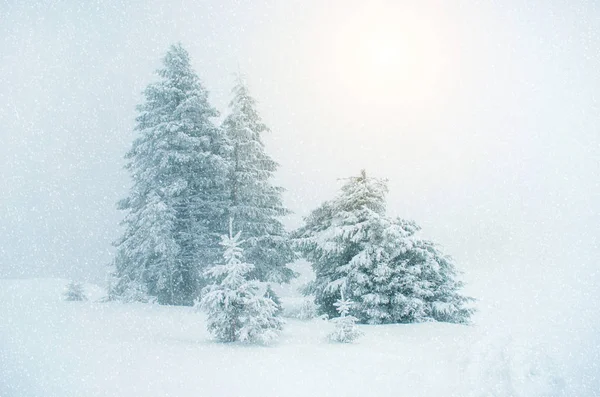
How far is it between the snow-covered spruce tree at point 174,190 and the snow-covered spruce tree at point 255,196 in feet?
2.89

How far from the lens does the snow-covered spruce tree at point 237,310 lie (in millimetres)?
11359

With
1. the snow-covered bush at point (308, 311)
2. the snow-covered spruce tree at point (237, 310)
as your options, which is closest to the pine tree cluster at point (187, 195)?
the snow-covered bush at point (308, 311)

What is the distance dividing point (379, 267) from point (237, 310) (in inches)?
239

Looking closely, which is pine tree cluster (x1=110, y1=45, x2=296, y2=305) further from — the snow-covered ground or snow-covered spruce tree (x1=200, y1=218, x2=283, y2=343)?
snow-covered spruce tree (x1=200, y1=218, x2=283, y2=343)

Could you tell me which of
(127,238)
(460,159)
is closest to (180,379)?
(127,238)

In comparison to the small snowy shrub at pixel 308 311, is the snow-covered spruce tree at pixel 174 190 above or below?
above

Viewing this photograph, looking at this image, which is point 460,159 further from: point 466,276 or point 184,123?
point 184,123

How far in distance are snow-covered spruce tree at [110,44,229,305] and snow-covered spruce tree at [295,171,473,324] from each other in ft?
18.0

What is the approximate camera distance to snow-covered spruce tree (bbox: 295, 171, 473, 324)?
15477 mm

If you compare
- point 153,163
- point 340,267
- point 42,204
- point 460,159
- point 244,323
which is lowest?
point 244,323

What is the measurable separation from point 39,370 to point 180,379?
3156mm

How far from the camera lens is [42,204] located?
2810 inches

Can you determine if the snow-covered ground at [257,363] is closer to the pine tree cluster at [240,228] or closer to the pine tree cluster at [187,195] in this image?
the pine tree cluster at [240,228]

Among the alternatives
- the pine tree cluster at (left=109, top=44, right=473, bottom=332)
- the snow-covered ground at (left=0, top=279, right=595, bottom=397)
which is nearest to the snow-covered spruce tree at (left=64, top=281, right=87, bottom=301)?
the pine tree cluster at (left=109, top=44, right=473, bottom=332)
